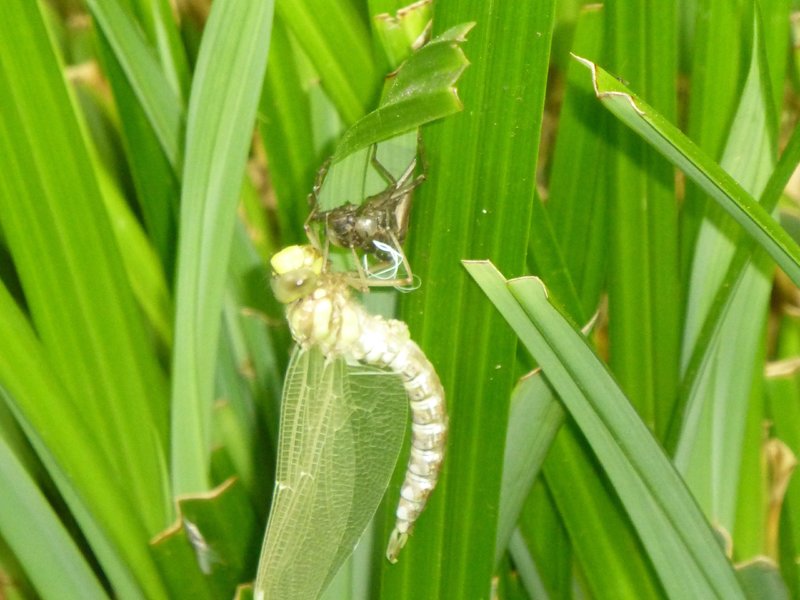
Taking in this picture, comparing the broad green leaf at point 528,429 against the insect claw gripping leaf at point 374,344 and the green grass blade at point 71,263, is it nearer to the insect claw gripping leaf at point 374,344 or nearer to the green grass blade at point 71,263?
the insect claw gripping leaf at point 374,344

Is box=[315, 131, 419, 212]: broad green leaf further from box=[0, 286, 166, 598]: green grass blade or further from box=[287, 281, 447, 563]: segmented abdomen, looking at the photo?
box=[0, 286, 166, 598]: green grass blade

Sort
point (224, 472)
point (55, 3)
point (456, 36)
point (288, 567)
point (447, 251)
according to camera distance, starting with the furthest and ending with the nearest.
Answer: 1. point (55, 3)
2. point (224, 472)
3. point (288, 567)
4. point (447, 251)
5. point (456, 36)

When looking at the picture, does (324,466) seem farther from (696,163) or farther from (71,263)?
(696,163)

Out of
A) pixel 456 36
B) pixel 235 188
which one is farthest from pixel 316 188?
pixel 456 36

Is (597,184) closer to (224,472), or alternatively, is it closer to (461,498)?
(461,498)

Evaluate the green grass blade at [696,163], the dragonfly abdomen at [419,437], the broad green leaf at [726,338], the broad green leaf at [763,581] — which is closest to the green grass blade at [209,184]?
the dragonfly abdomen at [419,437]

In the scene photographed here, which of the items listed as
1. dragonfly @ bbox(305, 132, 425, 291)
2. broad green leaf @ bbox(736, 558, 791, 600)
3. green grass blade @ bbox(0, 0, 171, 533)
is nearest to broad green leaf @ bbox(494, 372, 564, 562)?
dragonfly @ bbox(305, 132, 425, 291)

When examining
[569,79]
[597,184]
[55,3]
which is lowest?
[597,184]
